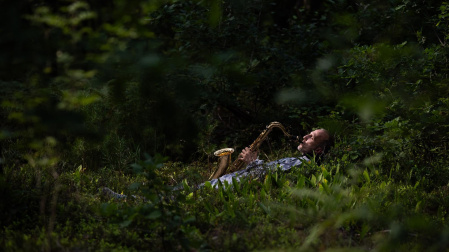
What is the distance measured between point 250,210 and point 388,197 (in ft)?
4.88

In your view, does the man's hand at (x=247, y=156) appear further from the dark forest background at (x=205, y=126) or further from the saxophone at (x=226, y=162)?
the dark forest background at (x=205, y=126)

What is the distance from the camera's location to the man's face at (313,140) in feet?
17.6

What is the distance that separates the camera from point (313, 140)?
538 centimetres

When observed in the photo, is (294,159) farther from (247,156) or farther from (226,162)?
(226,162)

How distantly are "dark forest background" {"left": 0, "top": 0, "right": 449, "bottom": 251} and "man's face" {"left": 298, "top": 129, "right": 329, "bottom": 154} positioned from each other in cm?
26

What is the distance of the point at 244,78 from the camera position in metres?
2.00

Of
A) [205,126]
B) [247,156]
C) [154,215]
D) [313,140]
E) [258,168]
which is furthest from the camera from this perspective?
[247,156]

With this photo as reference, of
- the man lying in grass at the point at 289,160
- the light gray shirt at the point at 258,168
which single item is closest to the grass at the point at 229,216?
the light gray shirt at the point at 258,168

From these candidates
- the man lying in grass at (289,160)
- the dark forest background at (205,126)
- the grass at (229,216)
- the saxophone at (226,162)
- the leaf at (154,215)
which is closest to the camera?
the dark forest background at (205,126)

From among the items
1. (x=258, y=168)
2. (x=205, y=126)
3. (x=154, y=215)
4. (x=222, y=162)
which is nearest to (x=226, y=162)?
(x=222, y=162)

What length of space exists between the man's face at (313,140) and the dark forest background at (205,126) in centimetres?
26

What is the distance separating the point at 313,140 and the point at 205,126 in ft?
7.91

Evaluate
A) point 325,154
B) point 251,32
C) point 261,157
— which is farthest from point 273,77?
point 325,154

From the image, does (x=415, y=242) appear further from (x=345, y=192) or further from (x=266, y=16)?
(x=266, y=16)
